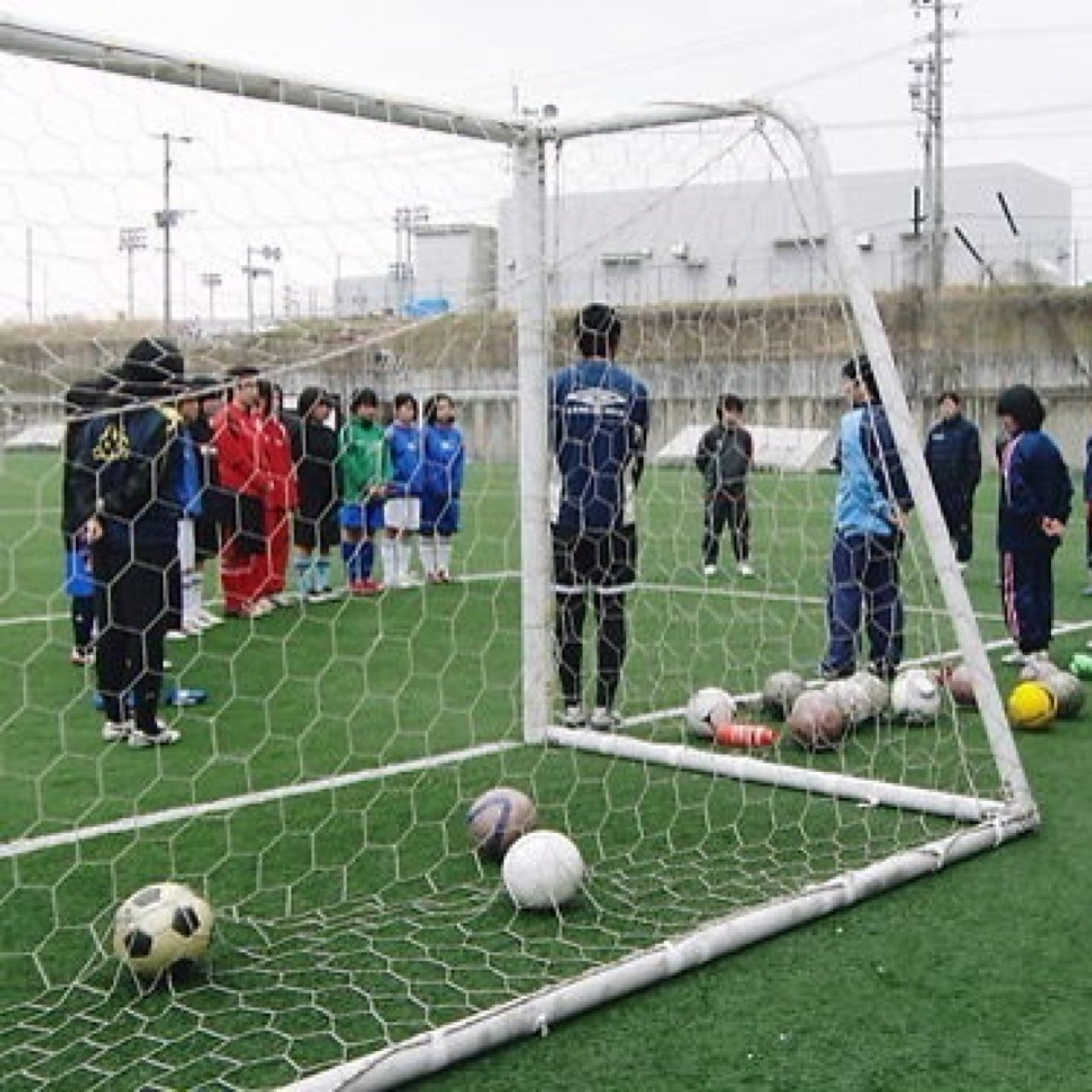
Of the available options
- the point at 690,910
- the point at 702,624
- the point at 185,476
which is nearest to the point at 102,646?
the point at 185,476

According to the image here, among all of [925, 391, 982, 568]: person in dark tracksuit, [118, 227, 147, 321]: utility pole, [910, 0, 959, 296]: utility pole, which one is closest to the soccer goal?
[118, 227, 147, 321]: utility pole

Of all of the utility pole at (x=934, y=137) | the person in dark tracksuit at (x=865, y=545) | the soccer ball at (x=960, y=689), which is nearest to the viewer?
the soccer ball at (x=960, y=689)

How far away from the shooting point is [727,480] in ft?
48.1

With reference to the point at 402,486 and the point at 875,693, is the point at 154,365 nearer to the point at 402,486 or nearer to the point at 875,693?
the point at 875,693

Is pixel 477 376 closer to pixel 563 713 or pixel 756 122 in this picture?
pixel 563 713

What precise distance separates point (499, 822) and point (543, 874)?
1.98 feet

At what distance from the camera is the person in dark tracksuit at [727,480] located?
14.1 metres

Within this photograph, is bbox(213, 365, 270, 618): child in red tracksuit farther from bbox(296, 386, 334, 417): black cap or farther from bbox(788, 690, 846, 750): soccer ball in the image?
bbox(788, 690, 846, 750): soccer ball

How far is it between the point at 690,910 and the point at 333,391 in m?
6.98

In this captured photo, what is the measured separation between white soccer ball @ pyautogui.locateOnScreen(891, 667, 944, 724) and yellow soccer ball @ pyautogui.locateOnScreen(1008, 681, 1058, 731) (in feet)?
1.21

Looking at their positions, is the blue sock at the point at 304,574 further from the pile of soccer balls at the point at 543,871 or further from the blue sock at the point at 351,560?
the pile of soccer balls at the point at 543,871

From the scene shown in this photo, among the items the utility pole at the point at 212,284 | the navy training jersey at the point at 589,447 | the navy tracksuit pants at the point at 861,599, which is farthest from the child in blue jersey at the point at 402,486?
the utility pole at the point at 212,284

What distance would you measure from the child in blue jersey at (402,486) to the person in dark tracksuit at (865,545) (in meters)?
5.46

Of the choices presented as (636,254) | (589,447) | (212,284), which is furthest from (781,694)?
(212,284)
